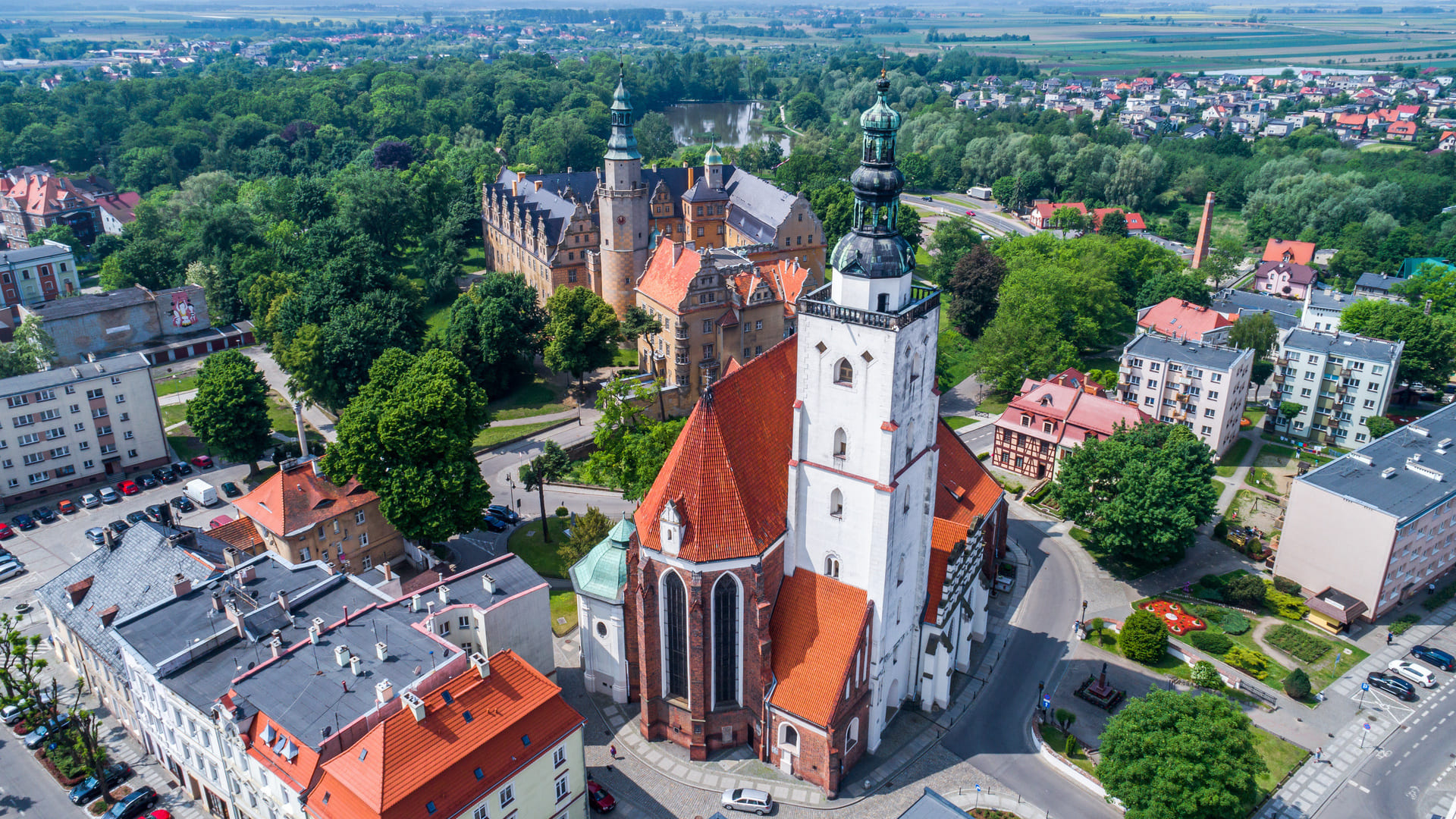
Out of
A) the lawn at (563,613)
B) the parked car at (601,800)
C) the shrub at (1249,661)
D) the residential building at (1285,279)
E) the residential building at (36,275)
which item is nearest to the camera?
the parked car at (601,800)

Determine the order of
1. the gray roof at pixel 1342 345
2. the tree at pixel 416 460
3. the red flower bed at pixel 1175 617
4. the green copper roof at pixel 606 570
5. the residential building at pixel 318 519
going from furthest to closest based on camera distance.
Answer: the gray roof at pixel 1342 345 < the tree at pixel 416 460 < the residential building at pixel 318 519 < the red flower bed at pixel 1175 617 < the green copper roof at pixel 606 570

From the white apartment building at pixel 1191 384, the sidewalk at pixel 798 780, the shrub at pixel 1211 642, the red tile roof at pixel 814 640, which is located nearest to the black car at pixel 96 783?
the sidewalk at pixel 798 780

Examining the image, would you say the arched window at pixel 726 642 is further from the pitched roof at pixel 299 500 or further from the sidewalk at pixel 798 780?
the pitched roof at pixel 299 500

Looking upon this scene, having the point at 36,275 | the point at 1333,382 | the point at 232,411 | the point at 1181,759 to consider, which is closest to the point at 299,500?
the point at 232,411

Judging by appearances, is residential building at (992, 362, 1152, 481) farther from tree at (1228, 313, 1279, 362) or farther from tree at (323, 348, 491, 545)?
tree at (323, 348, 491, 545)

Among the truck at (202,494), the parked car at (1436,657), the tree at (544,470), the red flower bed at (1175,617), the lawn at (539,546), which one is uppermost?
the tree at (544,470)

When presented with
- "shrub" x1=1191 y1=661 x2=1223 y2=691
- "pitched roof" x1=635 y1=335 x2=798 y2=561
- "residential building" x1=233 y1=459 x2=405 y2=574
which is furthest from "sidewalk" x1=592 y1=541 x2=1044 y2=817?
"residential building" x1=233 y1=459 x2=405 y2=574
